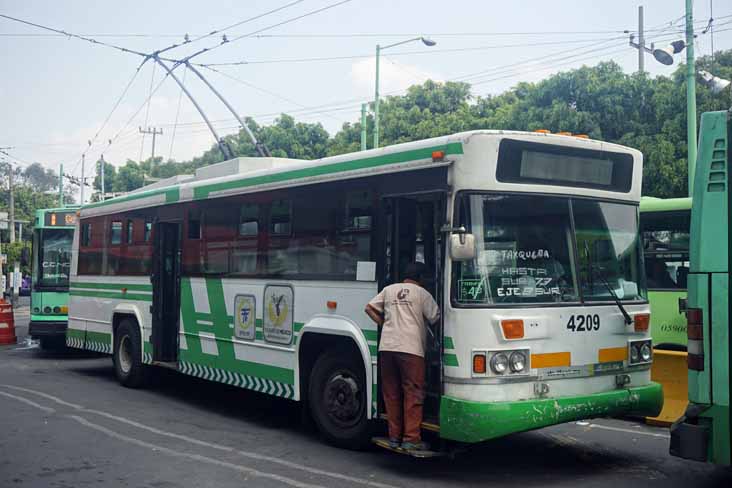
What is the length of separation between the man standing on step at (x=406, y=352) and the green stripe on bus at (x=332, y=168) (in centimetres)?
101

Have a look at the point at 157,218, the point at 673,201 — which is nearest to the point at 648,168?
the point at 673,201

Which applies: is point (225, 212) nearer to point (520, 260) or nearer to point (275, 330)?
point (275, 330)

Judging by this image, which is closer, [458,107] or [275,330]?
[275,330]

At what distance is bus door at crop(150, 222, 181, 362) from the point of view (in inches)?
479

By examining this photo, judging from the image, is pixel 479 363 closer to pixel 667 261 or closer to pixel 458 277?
pixel 458 277

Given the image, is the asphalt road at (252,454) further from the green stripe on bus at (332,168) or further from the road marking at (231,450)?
the green stripe on bus at (332,168)

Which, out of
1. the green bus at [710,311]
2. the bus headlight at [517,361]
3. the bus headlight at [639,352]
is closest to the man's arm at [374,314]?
the bus headlight at [517,361]

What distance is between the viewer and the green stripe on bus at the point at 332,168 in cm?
747

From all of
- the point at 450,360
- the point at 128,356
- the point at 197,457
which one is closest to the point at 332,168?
the point at 450,360

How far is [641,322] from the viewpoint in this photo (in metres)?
7.93

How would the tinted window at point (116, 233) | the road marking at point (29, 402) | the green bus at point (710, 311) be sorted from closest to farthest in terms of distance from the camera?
the green bus at point (710, 311), the road marking at point (29, 402), the tinted window at point (116, 233)

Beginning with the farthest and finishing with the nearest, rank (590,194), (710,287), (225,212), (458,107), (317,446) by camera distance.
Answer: (458,107) < (225,212) < (317,446) < (590,194) < (710,287)

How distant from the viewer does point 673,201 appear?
12.6m

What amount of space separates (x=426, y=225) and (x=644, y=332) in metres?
2.31
